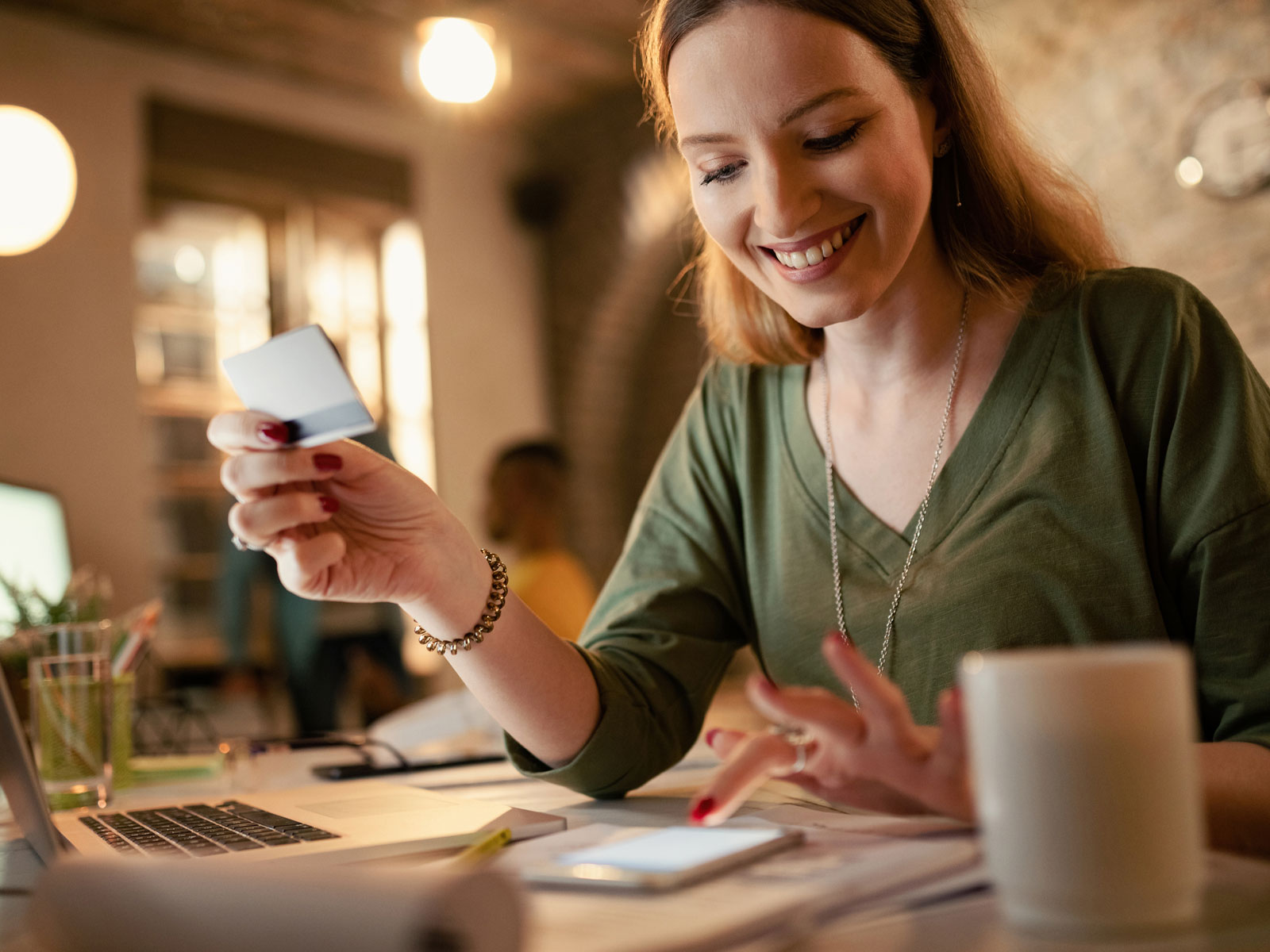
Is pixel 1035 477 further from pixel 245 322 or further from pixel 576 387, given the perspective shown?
pixel 576 387

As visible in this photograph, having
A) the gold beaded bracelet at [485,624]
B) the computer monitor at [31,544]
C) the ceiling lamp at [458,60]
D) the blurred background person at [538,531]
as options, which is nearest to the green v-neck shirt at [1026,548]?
the gold beaded bracelet at [485,624]

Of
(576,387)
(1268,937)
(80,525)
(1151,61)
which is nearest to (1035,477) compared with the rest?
(1268,937)

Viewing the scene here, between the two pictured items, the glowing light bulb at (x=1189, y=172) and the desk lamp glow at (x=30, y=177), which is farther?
the glowing light bulb at (x=1189, y=172)

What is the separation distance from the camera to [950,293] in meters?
1.16

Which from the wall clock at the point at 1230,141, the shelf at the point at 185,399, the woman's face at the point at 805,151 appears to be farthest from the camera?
the shelf at the point at 185,399

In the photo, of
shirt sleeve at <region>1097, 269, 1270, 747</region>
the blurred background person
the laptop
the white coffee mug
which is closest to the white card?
the laptop

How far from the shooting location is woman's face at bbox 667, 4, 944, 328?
0.96 m

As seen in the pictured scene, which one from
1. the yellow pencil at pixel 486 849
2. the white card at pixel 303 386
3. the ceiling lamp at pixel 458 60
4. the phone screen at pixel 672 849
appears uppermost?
the ceiling lamp at pixel 458 60

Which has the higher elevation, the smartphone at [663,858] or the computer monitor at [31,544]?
the computer monitor at [31,544]

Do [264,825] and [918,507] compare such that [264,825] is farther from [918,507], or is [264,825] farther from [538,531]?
[538,531]

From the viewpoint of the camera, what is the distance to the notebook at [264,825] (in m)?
0.72

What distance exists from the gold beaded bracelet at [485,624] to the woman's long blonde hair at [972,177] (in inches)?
17.7

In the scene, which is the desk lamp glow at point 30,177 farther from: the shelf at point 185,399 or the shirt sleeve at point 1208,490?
the shirt sleeve at point 1208,490

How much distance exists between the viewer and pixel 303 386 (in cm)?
69
